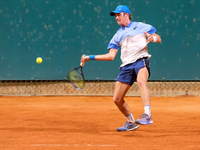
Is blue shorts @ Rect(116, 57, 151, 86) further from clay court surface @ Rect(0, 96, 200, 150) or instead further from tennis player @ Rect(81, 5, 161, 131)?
clay court surface @ Rect(0, 96, 200, 150)

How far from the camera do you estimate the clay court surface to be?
333cm

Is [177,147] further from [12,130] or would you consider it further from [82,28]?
[82,28]

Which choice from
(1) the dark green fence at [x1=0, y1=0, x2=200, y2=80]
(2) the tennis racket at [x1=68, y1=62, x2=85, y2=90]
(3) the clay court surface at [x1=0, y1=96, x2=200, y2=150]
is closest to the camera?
(3) the clay court surface at [x1=0, y1=96, x2=200, y2=150]

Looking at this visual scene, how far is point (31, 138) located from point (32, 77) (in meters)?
4.99

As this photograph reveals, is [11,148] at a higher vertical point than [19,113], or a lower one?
higher

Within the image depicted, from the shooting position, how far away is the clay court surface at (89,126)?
131 inches

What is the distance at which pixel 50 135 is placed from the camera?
12.6 ft

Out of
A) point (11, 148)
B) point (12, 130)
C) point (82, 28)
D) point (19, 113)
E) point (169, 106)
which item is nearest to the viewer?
point (11, 148)

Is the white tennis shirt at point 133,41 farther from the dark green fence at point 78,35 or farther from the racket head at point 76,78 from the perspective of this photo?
the dark green fence at point 78,35

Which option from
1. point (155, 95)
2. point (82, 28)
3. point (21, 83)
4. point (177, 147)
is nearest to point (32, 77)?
point (21, 83)

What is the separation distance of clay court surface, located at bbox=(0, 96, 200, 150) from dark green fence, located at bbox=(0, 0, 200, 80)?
1.20 meters

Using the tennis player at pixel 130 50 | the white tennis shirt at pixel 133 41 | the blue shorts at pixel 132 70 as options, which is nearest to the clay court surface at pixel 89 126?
the tennis player at pixel 130 50

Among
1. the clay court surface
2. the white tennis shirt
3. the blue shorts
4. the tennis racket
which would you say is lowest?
the clay court surface

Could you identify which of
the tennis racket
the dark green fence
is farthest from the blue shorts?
the dark green fence
